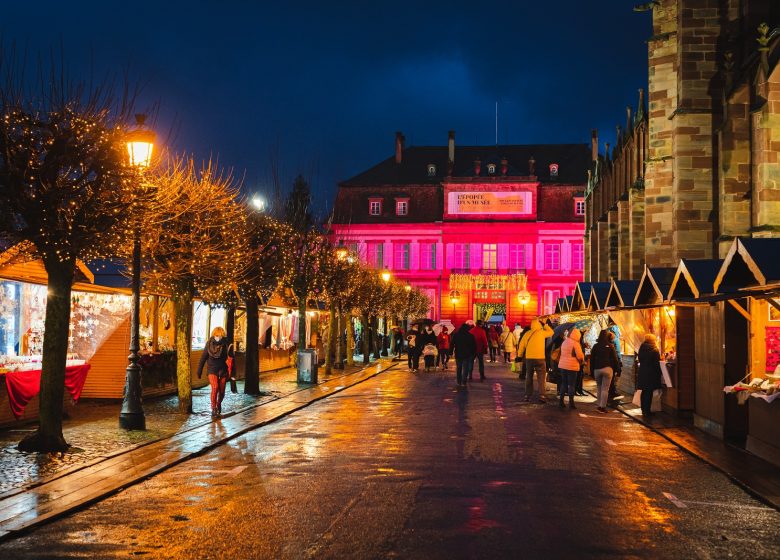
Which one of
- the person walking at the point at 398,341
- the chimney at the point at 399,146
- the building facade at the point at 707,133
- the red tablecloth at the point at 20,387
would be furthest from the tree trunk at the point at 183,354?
the chimney at the point at 399,146

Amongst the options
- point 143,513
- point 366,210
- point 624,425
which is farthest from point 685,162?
point 366,210

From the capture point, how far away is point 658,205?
3166 cm

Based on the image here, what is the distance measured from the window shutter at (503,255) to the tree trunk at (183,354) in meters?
66.6

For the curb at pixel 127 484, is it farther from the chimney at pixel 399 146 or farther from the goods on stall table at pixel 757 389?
the chimney at pixel 399 146

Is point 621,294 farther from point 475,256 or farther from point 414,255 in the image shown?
point 414,255

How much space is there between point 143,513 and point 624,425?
10788 millimetres

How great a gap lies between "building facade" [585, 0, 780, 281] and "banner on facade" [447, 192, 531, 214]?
46.1 meters

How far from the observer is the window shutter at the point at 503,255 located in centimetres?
8412

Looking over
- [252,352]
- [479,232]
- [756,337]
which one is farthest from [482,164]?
[756,337]

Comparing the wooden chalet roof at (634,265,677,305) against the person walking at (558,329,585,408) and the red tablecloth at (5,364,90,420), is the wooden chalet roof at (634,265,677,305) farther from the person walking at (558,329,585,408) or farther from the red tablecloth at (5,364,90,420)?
the red tablecloth at (5,364,90,420)

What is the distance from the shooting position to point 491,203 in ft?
277

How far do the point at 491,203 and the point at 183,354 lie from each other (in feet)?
222

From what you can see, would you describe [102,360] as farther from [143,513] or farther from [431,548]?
[431,548]

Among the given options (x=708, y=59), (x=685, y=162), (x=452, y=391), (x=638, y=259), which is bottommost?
(x=452, y=391)
